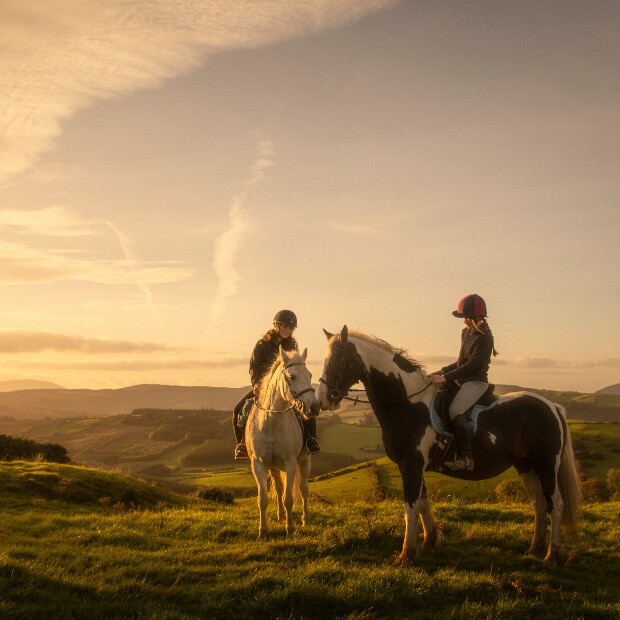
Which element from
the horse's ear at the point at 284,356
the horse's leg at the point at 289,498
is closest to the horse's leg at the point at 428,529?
the horse's leg at the point at 289,498

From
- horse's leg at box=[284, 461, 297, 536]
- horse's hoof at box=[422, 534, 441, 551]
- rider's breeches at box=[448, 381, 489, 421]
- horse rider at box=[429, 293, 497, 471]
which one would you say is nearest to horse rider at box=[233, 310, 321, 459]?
horse's leg at box=[284, 461, 297, 536]

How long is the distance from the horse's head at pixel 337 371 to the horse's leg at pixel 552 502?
155 inches

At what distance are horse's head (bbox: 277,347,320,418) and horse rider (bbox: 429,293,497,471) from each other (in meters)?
2.12

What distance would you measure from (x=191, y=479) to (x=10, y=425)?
4079 inches

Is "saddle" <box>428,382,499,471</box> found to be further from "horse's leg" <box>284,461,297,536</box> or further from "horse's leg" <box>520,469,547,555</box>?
"horse's leg" <box>284,461,297,536</box>

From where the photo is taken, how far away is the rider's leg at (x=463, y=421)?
8.64 meters

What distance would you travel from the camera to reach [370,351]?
8844mm

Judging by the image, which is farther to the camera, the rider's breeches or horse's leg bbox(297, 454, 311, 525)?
horse's leg bbox(297, 454, 311, 525)

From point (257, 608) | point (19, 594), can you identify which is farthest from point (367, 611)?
point (19, 594)

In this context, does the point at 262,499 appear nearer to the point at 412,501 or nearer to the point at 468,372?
the point at 412,501

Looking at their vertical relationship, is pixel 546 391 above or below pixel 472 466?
below

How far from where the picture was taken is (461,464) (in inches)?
342

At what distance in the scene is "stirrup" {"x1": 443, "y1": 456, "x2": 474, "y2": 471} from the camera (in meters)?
8.64

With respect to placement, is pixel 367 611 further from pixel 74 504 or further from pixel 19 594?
pixel 74 504
